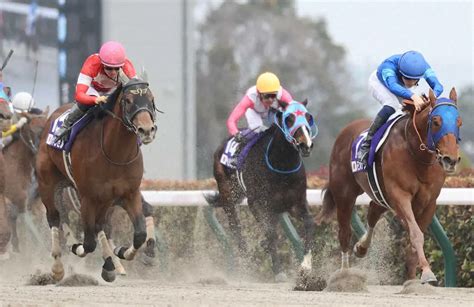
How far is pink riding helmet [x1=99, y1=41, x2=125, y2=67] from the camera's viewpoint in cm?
909

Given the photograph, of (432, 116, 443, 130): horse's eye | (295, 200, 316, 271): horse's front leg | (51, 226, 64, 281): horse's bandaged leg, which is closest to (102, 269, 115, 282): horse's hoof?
(51, 226, 64, 281): horse's bandaged leg

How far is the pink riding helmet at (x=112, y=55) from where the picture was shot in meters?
9.09

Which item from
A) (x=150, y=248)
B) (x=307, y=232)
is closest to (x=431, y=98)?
(x=307, y=232)

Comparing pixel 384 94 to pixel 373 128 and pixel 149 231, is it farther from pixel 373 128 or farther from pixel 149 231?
pixel 149 231

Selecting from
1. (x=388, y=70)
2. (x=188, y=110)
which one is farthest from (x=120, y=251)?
(x=188, y=110)

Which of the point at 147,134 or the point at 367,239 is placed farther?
the point at 367,239

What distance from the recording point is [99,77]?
9.39 metres

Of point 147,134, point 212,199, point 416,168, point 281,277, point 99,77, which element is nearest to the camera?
point 147,134

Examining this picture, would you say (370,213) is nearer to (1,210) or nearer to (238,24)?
(1,210)

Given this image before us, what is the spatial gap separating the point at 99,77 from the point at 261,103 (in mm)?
1982

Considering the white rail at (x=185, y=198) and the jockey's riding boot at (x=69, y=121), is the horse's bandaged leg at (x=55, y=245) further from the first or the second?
the white rail at (x=185, y=198)

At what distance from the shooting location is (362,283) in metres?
8.87

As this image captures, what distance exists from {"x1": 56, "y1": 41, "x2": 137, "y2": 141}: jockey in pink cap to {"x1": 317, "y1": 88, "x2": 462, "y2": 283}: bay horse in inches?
73.6

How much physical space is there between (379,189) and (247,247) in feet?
6.88
